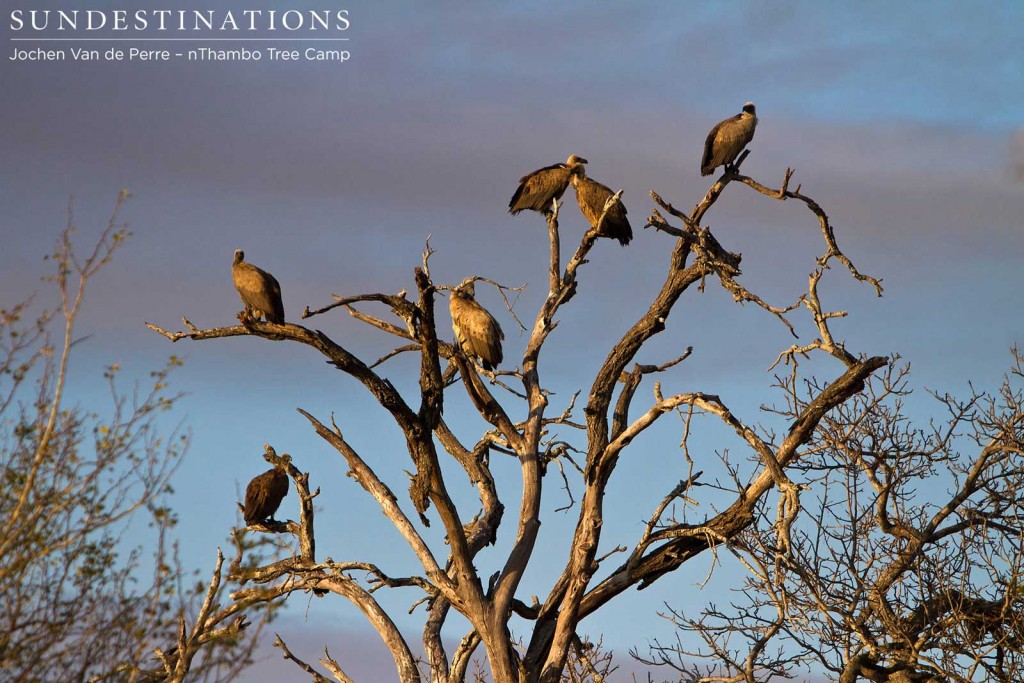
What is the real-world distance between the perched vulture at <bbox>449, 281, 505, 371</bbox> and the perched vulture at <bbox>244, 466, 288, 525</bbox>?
248 cm

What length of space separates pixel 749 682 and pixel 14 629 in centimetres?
658

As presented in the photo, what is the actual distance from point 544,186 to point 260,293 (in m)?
4.26

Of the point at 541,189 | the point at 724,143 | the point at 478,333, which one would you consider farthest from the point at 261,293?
the point at 724,143

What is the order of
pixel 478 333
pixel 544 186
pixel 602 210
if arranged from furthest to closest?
1. pixel 544 186
2. pixel 602 210
3. pixel 478 333

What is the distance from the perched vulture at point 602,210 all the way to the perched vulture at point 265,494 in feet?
15.3

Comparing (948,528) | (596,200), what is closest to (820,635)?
(948,528)

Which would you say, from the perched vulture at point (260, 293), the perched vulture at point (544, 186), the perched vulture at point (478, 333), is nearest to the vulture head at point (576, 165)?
the perched vulture at point (544, 186)

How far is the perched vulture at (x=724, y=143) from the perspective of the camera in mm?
13266

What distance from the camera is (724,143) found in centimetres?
1328

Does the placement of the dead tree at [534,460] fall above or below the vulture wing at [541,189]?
below

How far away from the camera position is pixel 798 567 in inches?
405

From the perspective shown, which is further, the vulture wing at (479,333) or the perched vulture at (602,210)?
the perched vulture at (602,210)

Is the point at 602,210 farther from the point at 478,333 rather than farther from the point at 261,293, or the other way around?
the point at 261,293

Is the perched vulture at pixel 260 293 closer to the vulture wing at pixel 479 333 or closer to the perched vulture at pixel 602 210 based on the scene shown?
the vulture wing at pixel 479 333
